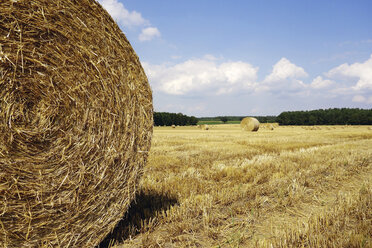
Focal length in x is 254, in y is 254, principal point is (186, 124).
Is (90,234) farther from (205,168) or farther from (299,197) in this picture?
(205,168)

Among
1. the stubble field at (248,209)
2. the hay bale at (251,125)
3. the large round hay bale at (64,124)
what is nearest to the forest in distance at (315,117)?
the hay bale at (251,125)

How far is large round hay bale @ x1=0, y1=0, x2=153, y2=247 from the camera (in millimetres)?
2477

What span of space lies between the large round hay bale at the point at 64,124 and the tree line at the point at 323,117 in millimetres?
62381

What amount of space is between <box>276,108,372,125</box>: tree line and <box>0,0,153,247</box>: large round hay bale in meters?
62.4

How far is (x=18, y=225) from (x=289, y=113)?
65.8 metres

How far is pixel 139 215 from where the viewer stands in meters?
3.46

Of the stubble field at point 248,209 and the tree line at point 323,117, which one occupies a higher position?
the tree line at point 323,117

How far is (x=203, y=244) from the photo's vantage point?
283 centimetres

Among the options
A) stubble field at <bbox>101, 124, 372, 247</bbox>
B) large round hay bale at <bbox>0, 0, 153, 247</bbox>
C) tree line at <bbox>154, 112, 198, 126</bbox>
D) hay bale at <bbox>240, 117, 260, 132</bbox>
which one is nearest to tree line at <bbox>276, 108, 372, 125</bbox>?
tree line at <bbox>154, 112, 198, 126</bbox>

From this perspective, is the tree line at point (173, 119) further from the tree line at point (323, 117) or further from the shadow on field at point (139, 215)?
the shadow on field at point (139, 215)

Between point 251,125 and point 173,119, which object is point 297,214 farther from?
point 173,119

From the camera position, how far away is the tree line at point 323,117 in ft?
186

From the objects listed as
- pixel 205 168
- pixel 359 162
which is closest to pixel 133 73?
pixel 205 168

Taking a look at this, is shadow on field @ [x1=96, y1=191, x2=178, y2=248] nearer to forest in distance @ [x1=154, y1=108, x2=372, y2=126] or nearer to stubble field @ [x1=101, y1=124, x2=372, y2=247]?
stubble field @ [x1=101, y1=124, x2=372, y2=247]
